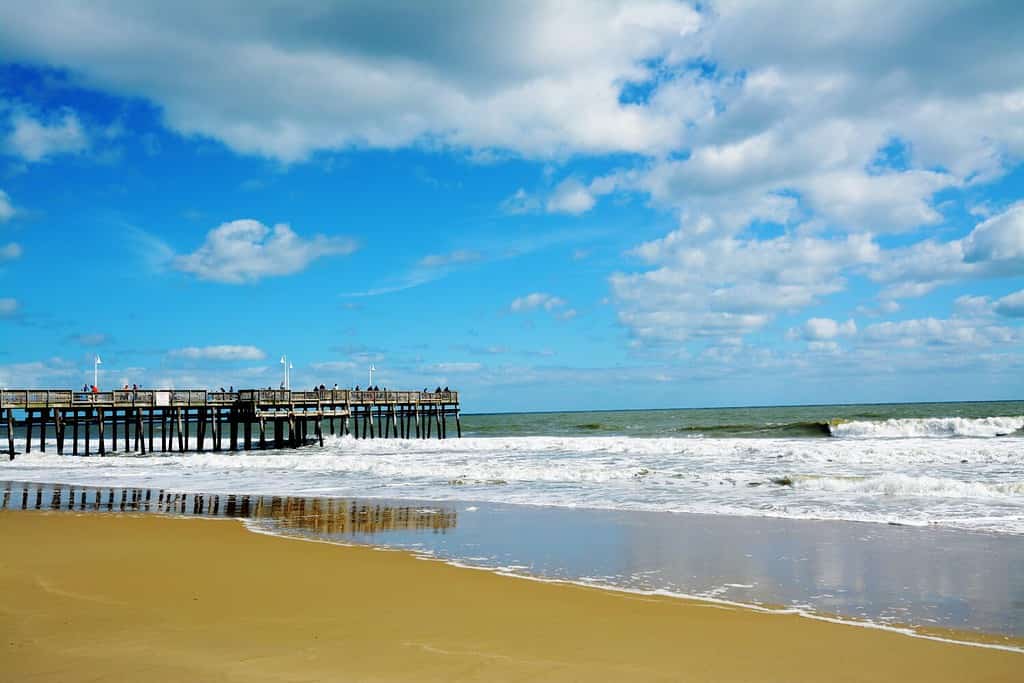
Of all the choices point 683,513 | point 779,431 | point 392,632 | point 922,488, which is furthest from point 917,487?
point 779,431

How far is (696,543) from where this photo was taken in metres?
11.0

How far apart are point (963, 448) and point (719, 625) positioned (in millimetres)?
26375

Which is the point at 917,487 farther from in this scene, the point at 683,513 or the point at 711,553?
the point at 711,553

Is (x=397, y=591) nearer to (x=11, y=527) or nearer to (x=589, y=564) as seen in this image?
(x=589, y=564)

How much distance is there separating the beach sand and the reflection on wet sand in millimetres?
3640

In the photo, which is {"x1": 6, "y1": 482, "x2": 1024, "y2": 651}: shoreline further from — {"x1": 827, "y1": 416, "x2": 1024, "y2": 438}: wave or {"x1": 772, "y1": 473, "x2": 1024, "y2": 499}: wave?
{"x1": 827, "y1": 416, "x2": 1024, "y2": 438}: wave

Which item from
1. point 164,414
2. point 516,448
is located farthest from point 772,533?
point 164,414

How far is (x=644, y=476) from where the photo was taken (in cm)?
2217

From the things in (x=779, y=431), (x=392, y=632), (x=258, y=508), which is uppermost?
(x=779, y=431)

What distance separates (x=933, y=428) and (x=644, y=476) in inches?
1421

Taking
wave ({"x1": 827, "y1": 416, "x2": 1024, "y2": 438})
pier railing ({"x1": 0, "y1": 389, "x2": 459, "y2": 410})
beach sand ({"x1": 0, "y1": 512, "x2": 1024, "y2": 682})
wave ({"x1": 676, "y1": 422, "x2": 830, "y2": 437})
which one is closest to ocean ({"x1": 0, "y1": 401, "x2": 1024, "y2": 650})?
beach sand ({"x1": 0, "y1": 512, "x2": 1024, "y2": 682})

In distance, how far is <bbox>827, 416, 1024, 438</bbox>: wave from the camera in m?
47.1

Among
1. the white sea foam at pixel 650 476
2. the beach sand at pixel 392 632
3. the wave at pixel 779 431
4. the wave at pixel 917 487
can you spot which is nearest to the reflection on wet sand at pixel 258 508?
the white sea foam at pixel 650 476

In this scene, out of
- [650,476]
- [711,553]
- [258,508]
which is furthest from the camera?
[650,476]
